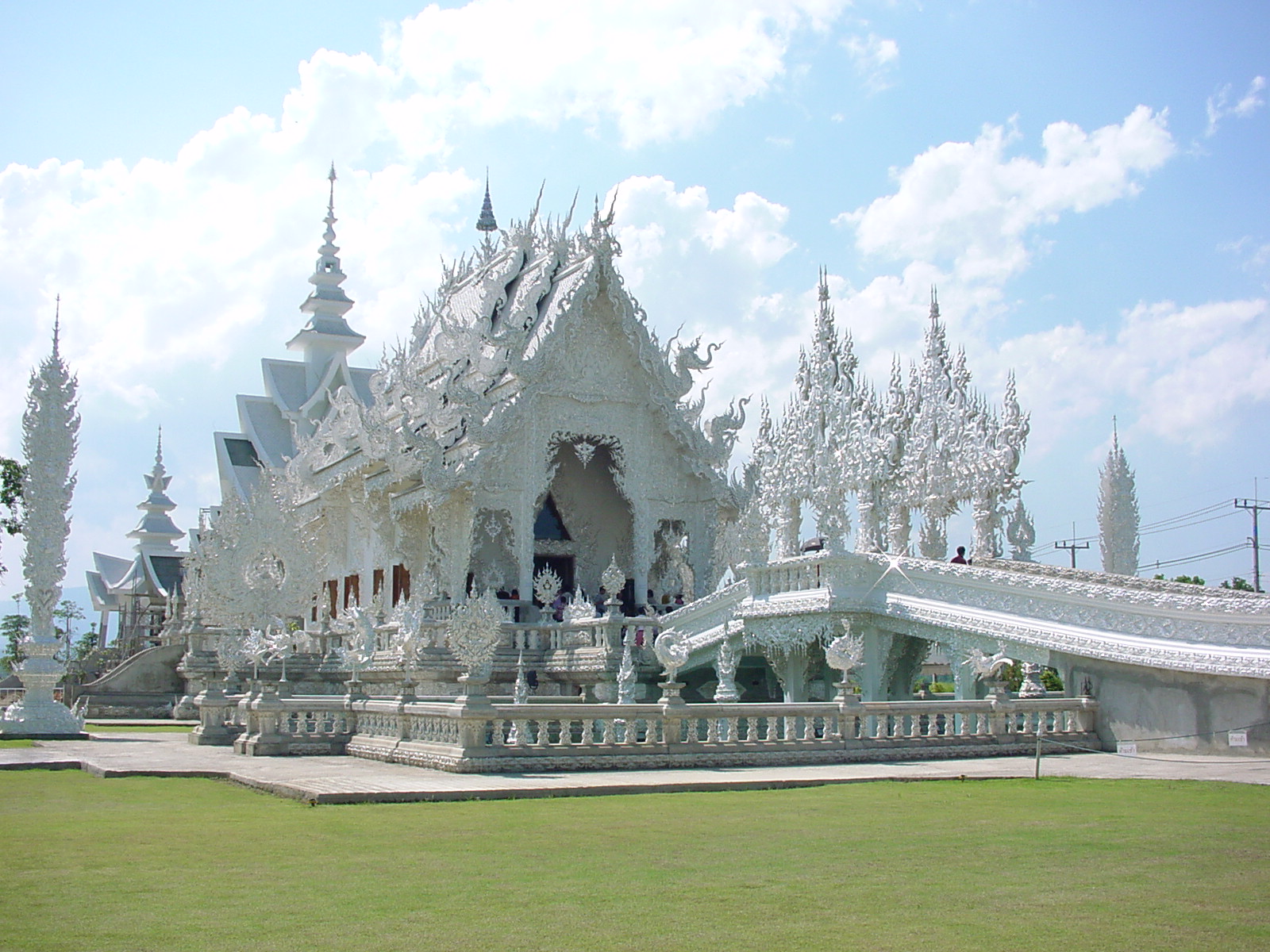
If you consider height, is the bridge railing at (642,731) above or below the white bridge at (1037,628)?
below

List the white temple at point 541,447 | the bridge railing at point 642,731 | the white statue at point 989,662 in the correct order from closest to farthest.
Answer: the bridge railing at point 642,731, the white statue at point 989,662, the white temple at point 541,447

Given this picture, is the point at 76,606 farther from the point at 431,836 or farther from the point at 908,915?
the point at 908,915

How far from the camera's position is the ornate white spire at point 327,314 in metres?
46.7

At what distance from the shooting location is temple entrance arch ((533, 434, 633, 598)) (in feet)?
92.7

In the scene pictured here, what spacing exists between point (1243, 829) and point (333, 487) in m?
25.5

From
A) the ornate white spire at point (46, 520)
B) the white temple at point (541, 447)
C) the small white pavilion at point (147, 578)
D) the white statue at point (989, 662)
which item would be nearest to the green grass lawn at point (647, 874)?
the white statue at point (989, 662)

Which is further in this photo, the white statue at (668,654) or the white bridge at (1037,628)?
the white statue at (668,654)

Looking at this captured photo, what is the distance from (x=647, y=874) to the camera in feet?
21.5

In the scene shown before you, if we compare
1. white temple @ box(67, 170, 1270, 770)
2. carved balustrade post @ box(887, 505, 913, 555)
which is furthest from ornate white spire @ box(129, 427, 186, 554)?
carved balustrade post @ box(887, 505, 913, 555)

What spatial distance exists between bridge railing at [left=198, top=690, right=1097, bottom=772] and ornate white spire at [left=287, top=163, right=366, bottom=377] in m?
31.0

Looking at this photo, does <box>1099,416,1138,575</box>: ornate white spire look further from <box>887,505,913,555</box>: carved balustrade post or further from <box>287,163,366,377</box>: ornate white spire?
<box>287,163,366,377</box>: ornate white spire

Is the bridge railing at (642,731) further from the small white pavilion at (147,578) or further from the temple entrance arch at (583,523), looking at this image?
the small white pavilion at (147,578)

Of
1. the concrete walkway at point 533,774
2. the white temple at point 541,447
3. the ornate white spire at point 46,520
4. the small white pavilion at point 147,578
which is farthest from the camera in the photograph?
the small white pavilion at point 147,578

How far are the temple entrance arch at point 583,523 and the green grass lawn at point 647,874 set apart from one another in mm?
17992
